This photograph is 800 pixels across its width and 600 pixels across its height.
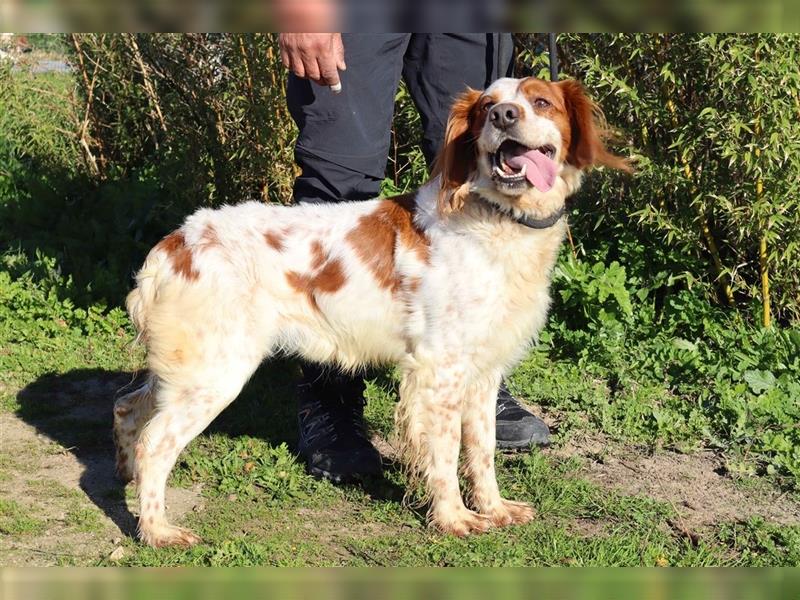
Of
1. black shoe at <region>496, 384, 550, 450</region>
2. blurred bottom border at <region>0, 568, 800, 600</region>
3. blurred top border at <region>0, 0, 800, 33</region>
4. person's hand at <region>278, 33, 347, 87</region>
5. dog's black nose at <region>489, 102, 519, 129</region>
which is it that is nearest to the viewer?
blurred top border at <region>0, 0, 800, 33</region>

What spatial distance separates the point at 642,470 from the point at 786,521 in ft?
2.01

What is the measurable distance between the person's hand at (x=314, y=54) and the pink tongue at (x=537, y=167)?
661 millimetres

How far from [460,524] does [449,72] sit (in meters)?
1.72

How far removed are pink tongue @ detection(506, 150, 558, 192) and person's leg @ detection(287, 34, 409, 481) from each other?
2.28 ft

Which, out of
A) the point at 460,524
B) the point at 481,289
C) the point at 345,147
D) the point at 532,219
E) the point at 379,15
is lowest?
the point at 460,524

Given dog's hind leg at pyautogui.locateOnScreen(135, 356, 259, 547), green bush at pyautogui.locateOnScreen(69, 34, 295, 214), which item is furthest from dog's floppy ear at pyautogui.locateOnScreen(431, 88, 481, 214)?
green bush at pyautogui.locateOnScreen(69, 34, 295, 214)

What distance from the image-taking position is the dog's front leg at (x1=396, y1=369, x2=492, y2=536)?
150 inches

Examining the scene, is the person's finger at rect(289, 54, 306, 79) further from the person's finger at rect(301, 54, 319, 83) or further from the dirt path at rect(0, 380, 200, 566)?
the dirt path at rect(0, 380, 200, 566)

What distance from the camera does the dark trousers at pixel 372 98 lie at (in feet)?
13.3

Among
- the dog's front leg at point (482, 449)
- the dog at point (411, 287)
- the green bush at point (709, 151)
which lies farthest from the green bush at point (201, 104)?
the dog's front leg at point (482, 449)

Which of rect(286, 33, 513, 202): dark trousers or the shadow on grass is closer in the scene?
rect(286, 33, 513, 202): dark trousers

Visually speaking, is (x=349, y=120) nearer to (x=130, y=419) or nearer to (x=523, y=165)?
(x=523, y=165)

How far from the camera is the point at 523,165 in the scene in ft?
12.1

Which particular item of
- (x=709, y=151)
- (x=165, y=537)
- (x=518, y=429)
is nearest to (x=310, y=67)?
(x=165, y=537)
